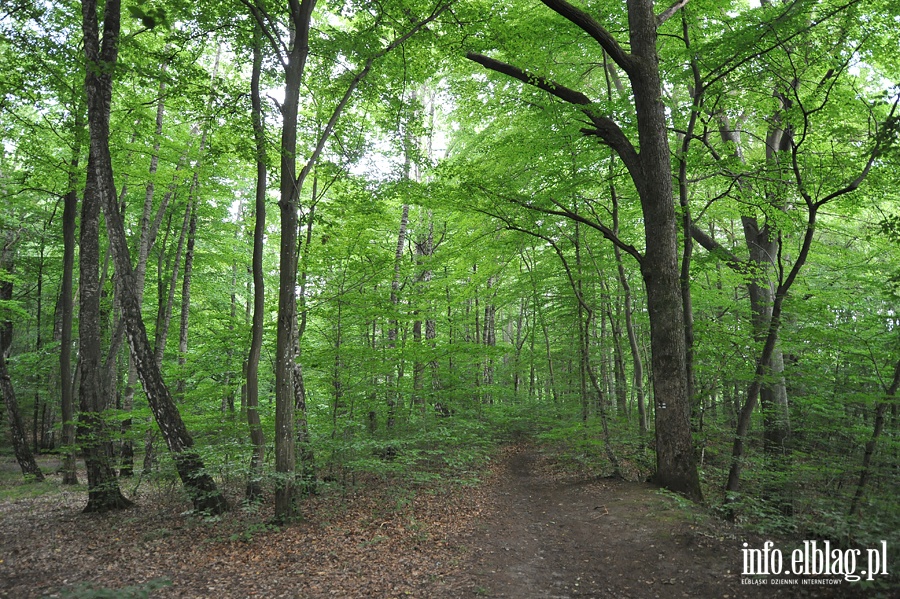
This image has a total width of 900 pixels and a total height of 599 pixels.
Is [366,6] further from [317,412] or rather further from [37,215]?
[37,215]

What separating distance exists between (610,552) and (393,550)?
267cm

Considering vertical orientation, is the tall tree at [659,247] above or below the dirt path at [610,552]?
above

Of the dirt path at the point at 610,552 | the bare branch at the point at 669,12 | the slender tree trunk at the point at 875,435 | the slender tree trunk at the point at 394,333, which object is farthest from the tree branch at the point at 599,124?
the dirt path at the point at 610,552

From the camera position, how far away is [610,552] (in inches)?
218

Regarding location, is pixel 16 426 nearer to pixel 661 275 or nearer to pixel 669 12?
pixel 661 275

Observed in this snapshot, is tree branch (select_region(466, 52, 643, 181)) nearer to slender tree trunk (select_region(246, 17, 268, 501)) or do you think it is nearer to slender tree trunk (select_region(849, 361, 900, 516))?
slender tree trunk (select_region(246, 17, 268, 501))

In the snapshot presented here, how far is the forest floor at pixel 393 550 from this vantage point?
15.1 ft

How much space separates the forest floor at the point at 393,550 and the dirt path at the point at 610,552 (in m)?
0.02

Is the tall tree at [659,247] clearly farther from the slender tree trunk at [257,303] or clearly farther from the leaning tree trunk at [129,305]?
the leaning tree trunk at [129,305]

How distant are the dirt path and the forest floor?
20mm

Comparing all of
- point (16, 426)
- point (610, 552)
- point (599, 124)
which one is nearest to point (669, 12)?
point (599, 124)

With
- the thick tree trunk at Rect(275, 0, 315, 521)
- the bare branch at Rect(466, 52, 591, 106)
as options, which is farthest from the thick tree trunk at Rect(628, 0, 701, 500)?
the thick tree trunk at Rect(275, 0, 315, 521)

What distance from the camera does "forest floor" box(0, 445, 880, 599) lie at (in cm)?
462

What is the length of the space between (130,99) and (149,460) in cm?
832
